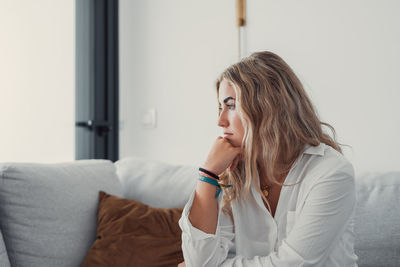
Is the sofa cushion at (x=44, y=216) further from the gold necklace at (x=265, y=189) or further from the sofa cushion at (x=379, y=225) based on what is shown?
the sofa cushion at (x=379, y=225)

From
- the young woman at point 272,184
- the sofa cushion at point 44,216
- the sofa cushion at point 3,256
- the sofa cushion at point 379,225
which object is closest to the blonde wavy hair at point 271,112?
the young woman at point 272,184

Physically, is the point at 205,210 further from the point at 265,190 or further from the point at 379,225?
the point at 379,225

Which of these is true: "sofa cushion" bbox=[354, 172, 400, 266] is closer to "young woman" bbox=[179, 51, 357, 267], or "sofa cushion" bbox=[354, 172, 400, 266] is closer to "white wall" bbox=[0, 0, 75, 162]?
"young woman" bbox=[179, 51, 357, 267]

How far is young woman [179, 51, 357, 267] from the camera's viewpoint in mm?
959

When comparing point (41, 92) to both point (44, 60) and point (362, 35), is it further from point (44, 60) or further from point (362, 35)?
point (362, 35)

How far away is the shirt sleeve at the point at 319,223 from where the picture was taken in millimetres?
932

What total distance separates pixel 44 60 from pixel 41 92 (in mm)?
183

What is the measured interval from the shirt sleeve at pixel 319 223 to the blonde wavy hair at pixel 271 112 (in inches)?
4.5

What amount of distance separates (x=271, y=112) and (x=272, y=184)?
0.88 ft

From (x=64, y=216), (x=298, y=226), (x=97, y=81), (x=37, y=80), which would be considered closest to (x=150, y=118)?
(x=97, y=81)

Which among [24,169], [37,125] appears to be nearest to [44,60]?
[37,125]

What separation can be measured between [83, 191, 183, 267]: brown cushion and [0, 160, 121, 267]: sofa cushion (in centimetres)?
6

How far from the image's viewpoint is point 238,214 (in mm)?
1175

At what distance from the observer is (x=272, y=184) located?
3.89 feet
